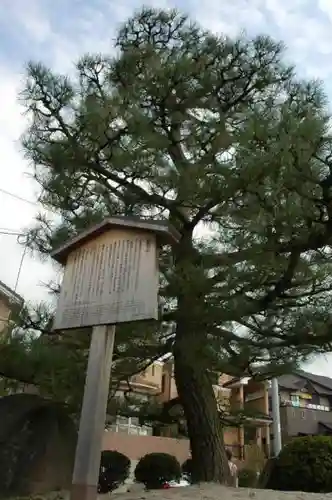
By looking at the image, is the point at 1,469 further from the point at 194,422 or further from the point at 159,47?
the point at 159,47

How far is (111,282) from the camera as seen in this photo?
3094 millimetres

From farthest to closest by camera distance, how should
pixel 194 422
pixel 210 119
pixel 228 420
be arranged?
1. pixel 228 420
2. pixel 210 119
3. pixel 194 422

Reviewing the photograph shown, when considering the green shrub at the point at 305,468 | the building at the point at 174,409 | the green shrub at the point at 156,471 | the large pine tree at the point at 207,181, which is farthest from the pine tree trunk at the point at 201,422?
the green shrub at the point at 156,471

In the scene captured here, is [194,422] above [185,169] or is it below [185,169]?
below

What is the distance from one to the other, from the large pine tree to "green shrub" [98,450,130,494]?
3.02 metres

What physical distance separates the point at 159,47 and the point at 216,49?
576 millimetres

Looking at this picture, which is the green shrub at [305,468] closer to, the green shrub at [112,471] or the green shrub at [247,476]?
the green shrub at [112,471]

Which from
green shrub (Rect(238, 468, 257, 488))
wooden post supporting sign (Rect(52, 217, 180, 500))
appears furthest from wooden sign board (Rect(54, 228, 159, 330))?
green shrub (Rect(238, 468, 257, 488))

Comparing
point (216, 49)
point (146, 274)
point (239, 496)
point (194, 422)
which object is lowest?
point (239, 496)

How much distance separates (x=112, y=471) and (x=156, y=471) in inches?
26.1

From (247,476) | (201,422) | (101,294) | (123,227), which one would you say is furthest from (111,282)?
(247,476)

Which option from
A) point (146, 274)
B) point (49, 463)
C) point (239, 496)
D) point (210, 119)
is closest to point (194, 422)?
point (239, 496)

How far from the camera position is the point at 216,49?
15.4 ft

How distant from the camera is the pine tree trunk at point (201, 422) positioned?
4.08 m
